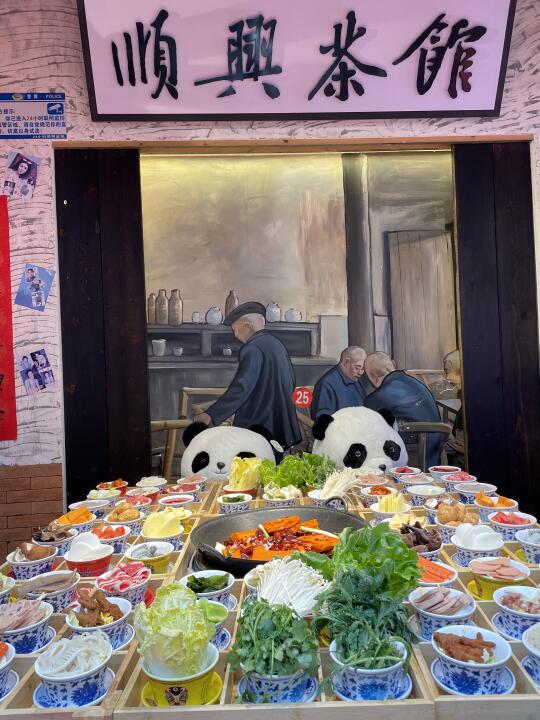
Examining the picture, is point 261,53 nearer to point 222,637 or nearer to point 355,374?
point 355,374

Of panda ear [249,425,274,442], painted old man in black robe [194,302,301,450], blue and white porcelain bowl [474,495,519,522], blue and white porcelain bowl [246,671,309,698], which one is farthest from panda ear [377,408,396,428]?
blue and white porcelain bowl [246,671,309,698]

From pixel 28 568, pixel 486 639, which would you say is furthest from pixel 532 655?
pixel 28 568

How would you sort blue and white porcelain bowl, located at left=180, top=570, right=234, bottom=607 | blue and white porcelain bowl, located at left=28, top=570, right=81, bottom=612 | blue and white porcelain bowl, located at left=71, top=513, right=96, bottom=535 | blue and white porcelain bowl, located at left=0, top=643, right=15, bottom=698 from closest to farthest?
1. blue and white porcelain bowl, located at left=0, top=643, right=15, bottom=698
2. blue and white porcelain bowl, located at left=180, top=570, right=234, bottom=607
3. blue and white porcelain bowl, located at left=28, top=570, right=81, bottom=612
4. blue and white porcelain bowl, located at left=71, top=513, right=96, bottom=535

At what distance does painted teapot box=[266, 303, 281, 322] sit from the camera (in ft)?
13.9

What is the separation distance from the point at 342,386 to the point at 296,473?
122cm

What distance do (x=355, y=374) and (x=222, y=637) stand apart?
9.39ft

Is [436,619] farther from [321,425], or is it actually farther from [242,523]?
[321,425]

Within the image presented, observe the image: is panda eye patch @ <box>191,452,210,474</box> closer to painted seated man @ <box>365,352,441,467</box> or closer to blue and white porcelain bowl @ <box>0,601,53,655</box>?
painted seated man @ <box>365,352,441,467</box>

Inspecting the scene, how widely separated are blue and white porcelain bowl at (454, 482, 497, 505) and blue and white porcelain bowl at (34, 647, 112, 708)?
1987 millimetres

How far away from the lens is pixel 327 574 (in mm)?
1712

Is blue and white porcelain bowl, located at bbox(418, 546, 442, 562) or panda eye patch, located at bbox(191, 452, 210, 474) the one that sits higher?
panda eye patch, located at bbox(191, 452, 210, 474)

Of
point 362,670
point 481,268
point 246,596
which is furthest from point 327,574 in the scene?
point 481,268

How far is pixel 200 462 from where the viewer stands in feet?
11.9

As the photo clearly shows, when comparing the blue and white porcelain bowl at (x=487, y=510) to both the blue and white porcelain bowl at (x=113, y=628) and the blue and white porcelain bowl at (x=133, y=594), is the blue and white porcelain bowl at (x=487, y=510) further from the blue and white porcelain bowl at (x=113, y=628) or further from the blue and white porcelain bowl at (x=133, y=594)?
the blue and white porcelain bowl at (x=113, y=628)
